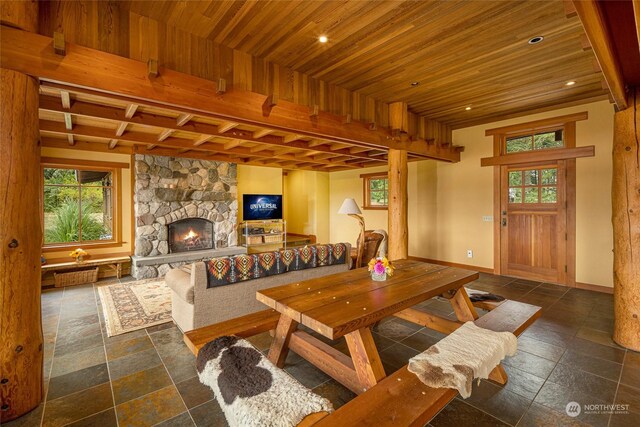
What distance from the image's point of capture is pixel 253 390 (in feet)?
4.25

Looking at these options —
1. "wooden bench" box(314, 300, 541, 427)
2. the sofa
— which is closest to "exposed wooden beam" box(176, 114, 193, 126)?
the sofa

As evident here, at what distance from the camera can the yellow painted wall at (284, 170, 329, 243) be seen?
342 inches

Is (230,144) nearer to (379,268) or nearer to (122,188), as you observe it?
(122,188)

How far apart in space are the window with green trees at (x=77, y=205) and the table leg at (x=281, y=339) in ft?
16.3

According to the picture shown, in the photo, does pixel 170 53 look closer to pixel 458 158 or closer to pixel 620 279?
pixel 620 279

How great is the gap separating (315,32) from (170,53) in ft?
4.07

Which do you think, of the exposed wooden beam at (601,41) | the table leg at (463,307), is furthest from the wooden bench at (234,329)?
→ the exposed wooden beam at (601,41)

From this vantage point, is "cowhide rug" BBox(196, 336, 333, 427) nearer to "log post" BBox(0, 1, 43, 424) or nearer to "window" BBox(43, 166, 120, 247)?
"log post" BBox(0, 1, 43, 424)

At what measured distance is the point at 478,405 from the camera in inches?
73.4

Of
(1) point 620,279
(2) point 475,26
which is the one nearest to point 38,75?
(2) point 475,26

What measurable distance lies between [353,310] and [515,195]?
4.73 metres

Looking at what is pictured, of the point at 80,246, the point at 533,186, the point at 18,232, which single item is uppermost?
the point at 533,186

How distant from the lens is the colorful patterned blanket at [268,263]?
9.14ft

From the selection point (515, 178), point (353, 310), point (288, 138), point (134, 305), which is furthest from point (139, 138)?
point (515, 178)
